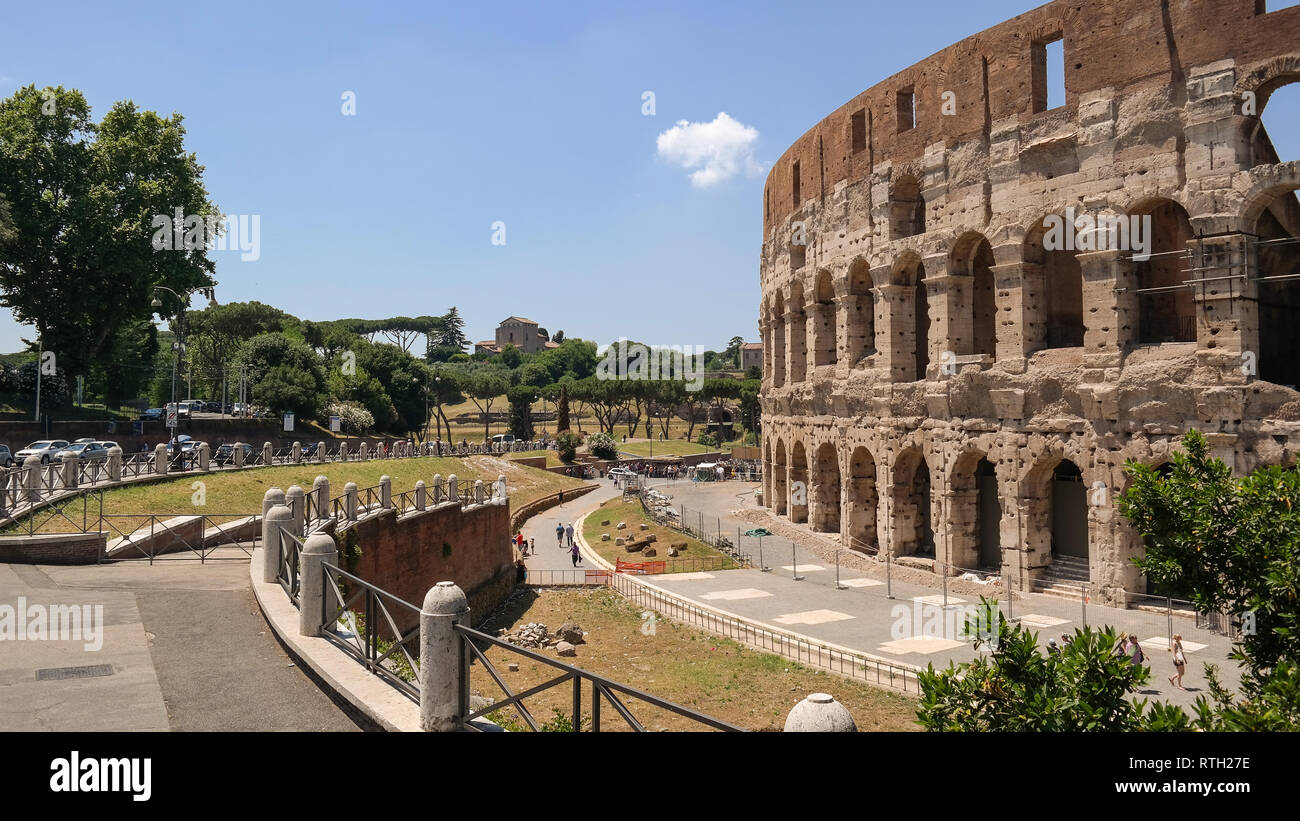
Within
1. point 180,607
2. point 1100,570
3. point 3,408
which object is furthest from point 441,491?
point 3,408

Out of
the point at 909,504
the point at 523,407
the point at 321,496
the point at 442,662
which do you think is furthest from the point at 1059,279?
the point at 523,407

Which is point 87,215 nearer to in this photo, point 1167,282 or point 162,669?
point 162,669

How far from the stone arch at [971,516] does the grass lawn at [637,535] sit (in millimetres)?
8276

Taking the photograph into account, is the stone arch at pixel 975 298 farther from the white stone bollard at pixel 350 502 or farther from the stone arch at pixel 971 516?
the white stone bollard at pixel 350 502

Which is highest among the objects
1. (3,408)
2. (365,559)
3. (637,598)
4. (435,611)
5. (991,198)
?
(991,198)

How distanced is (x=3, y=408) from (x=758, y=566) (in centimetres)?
3978

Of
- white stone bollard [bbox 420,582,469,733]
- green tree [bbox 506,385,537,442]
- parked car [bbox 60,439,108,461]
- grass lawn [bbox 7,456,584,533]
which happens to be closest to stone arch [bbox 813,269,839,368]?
grass lawn [bbox 7,456,584,533]

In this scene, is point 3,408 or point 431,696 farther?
point 3,408

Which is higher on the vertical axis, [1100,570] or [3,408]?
[3,408]

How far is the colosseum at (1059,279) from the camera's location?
21500 mm

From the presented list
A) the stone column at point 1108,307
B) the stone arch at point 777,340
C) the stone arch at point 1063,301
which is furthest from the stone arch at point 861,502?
the stone column at point 1108,307

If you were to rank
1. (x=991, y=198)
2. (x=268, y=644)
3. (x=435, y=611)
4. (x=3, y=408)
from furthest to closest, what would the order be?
(x=3, y=408)
(x=991, y=198)
(x=268, y=644)
(x=435, y=611)

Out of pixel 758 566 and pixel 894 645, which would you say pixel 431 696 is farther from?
pixel 758 566
